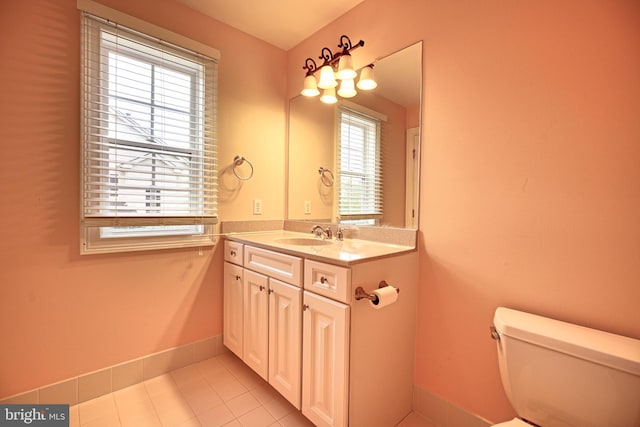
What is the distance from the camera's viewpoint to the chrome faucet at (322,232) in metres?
1.98

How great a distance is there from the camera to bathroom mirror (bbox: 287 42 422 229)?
1.59 meters

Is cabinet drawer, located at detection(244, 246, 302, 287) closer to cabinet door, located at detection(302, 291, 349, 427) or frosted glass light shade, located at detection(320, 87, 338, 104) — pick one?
cabinet door, located at detection(302, 291, 349, 427)

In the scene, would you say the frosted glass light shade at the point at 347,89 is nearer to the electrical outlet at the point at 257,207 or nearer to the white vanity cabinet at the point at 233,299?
the electrical outlet at the point at 257,207

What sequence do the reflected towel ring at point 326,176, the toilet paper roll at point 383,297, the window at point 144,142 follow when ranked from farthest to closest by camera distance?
1. the reflected towel ring at point 326,176
2. the window at point 144,142
3. the toilet paper roll at point 383,297

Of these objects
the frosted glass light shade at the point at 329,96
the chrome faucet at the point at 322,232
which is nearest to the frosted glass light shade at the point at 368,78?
the frosted glass light shade at the point at 329,96

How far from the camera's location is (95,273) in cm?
161

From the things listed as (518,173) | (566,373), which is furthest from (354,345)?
(518,173)

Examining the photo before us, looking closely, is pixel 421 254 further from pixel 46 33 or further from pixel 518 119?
pixel 46 33

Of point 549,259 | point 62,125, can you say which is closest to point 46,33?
point 62,125

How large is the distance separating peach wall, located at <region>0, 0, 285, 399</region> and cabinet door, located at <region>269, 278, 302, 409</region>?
744 mm

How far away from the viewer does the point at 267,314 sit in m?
1.62

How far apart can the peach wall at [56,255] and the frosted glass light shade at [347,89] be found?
1.05 metres

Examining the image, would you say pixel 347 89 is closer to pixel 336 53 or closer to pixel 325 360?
pixel 336 53

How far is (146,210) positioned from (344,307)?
133 cm
